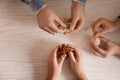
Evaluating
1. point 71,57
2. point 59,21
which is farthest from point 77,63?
point 59,21

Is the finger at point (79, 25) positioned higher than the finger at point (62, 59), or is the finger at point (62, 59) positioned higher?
the finger at point (79, 25)

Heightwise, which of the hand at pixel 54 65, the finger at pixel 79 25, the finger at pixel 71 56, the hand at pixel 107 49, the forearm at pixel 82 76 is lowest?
the forearm at pixel 82 76

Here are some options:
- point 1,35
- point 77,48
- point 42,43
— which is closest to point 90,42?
point 77,48

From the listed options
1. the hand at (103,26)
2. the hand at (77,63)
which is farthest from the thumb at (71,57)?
the hand at (103,26)

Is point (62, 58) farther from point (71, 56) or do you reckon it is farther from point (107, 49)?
point (107, 49)

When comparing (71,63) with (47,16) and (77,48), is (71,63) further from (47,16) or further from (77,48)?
(47,16)

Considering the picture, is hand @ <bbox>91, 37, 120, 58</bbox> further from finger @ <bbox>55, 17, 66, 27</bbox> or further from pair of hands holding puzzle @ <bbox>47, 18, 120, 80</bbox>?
finger @ <bbox>55, 17, 66, 27</bbox>

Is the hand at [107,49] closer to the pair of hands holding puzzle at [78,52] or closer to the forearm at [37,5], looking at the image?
the pair of hands holding puzzle at [78,52]
